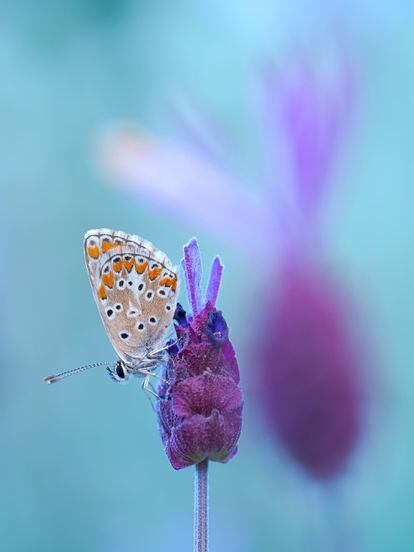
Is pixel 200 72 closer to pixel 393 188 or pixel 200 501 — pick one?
pixel 393 188

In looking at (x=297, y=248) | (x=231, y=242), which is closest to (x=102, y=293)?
(x=297, y=248)

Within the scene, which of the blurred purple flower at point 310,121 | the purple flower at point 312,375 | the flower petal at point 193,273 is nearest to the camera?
the flower petal at point 193,273

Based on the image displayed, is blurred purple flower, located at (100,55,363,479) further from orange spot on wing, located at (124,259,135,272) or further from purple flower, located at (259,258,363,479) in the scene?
orange spot on wing, located at (124,259,135,272)

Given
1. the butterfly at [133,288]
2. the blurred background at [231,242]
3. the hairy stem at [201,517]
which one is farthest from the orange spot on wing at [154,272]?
the blurred background at [231,242]

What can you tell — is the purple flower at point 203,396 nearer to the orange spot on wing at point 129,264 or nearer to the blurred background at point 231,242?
the orange spot on wing at point 129,264

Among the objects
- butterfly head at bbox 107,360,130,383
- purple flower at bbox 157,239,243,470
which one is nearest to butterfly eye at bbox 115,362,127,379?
butterfly head at bbox 107,360,130,383

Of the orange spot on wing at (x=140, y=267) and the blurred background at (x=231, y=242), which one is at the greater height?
the blurred background at (x=231, y=242)
